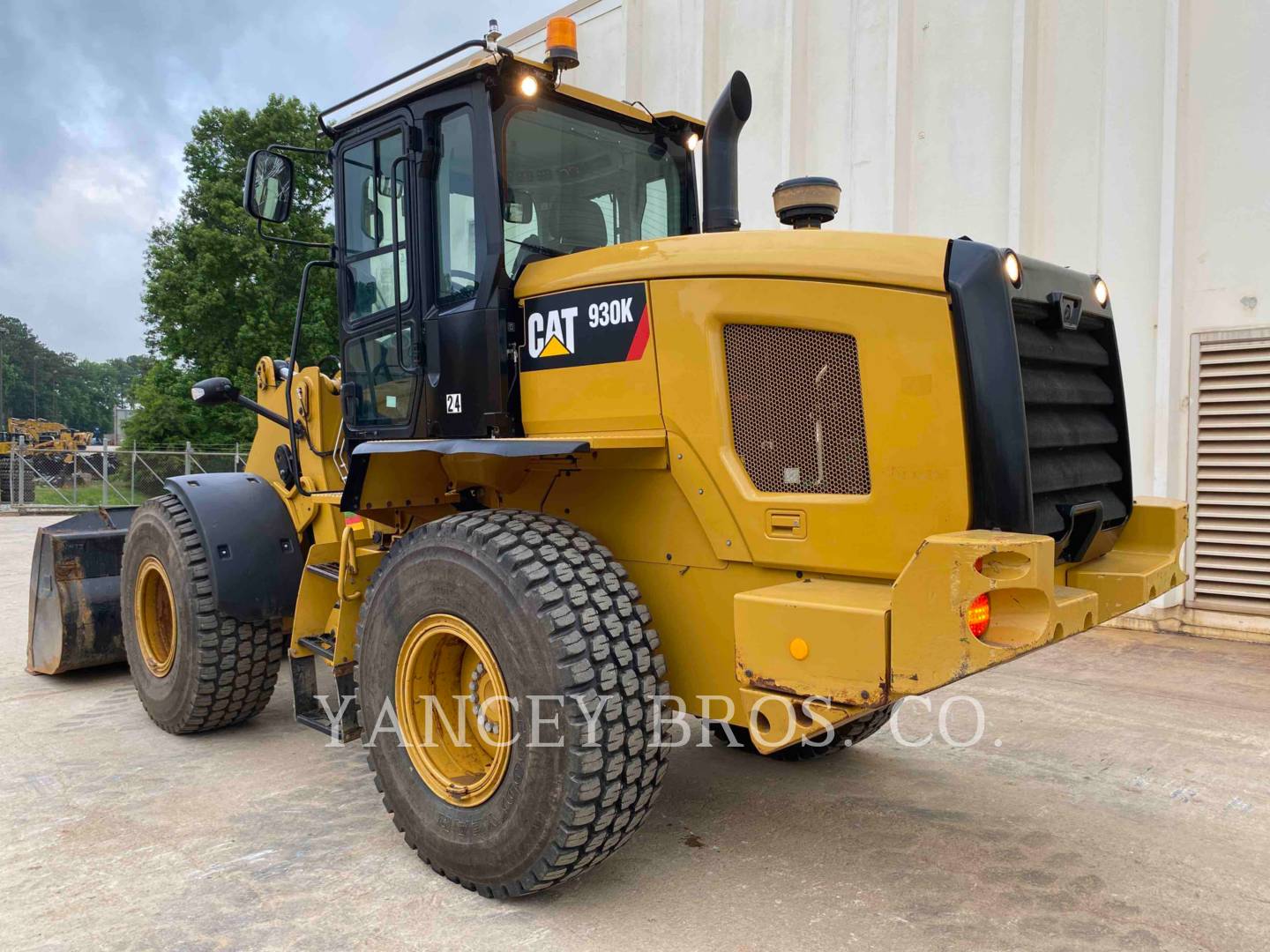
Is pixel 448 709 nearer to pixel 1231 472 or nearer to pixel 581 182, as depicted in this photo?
pixel 581 182

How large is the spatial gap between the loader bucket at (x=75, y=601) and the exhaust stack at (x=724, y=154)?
166 inches

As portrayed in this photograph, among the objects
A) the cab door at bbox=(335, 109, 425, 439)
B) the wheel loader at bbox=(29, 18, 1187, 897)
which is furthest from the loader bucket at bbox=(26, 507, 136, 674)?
the cab door at bbox=(335, 109, 425, 439)

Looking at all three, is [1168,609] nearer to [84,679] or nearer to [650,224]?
[650,224]

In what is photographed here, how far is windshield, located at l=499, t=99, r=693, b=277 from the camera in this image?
358cm

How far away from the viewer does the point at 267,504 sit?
15.6 feet

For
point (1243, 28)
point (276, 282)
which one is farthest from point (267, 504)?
point (276, 282)

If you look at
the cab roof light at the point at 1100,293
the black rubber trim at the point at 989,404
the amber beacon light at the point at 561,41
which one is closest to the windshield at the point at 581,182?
the amber beacon light at the point at 561,41

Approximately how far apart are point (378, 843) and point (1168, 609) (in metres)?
6.46

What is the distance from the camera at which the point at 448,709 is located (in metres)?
3.38

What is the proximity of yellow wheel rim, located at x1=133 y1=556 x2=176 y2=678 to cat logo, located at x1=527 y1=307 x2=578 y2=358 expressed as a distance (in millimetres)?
2568

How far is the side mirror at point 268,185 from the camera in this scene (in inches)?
161

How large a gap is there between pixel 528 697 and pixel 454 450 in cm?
87

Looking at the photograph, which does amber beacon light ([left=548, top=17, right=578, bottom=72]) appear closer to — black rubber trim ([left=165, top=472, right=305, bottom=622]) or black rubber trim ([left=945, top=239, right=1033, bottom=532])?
black rubber trim ([left=945, top=239, right=1033, bottom=532])

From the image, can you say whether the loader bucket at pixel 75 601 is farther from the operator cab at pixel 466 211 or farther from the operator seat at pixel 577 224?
the operator seat at pixel 577 224
